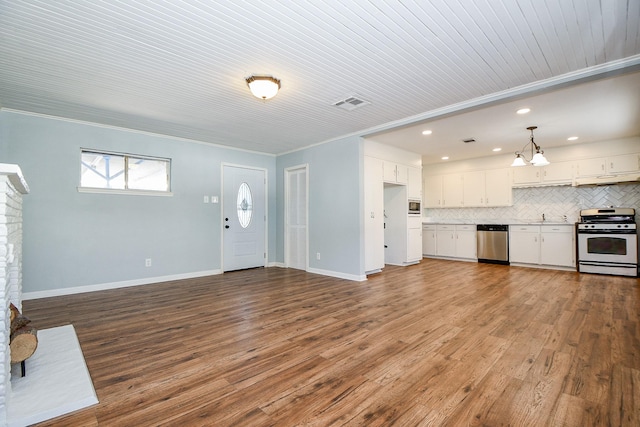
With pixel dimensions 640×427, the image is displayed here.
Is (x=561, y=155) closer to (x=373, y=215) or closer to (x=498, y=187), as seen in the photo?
(x=498, y=187)

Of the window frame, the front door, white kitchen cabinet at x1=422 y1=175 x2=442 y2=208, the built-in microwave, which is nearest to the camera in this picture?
the window frame

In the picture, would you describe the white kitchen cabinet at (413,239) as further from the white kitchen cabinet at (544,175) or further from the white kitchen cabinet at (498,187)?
the white kitchen cabinet at (544,175)

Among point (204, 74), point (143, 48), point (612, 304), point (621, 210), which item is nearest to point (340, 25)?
point (204, 74)

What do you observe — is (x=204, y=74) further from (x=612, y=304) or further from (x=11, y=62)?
(x=612, y=304)

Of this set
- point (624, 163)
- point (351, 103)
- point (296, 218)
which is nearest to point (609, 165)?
point (624, 163)

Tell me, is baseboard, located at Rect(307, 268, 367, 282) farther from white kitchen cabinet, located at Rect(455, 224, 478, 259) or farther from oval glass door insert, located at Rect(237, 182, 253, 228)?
white kitchen cabinet, located at Rect(455, 224, 478, 259)

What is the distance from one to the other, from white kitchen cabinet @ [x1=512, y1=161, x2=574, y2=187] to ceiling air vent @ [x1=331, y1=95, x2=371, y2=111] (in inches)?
187

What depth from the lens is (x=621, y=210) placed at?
17.5ft

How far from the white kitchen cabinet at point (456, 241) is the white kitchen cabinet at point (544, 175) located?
143cm

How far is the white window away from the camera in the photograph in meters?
4.58

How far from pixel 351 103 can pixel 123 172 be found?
3.87m

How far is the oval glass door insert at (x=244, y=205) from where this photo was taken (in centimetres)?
620

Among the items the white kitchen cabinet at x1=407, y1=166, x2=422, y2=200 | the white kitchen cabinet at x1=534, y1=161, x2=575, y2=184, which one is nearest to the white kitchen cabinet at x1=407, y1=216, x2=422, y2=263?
the white kitchen cabinet at x1=407, y1=166, x2=422, y2=200

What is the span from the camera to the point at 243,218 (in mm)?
6250
